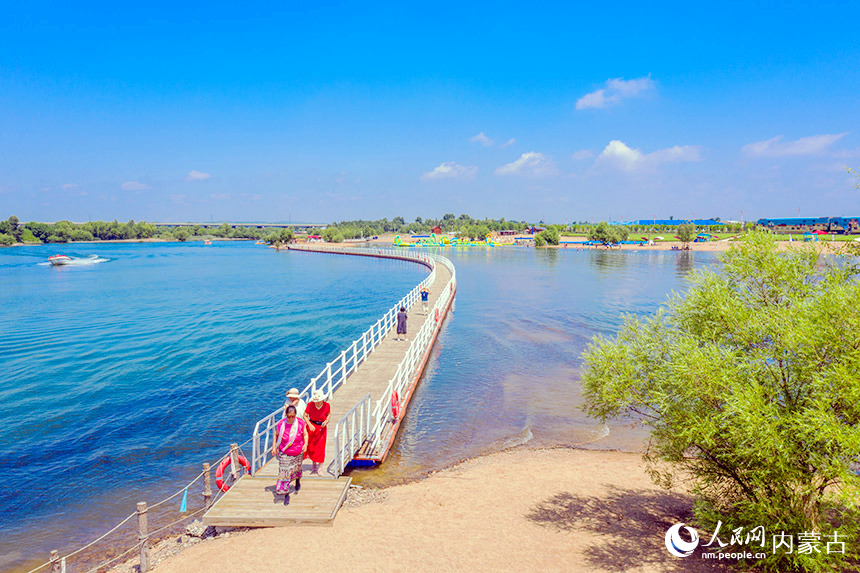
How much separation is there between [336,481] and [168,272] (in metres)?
83.2

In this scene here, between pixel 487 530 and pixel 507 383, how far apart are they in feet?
39.5

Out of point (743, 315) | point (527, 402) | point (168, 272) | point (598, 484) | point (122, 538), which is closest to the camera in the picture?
point (743, 315)

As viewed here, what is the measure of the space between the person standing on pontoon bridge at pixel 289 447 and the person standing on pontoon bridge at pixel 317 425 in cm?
24

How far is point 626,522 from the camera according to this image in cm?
1052

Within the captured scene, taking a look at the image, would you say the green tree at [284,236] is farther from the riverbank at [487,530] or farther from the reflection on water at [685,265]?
the riverbank at [487,530]

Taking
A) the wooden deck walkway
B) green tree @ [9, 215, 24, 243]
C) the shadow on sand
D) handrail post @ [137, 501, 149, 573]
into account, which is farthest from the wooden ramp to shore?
green tree @ [9, 215, 24, 243]

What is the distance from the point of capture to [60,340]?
107ft

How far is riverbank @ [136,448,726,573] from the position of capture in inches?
338

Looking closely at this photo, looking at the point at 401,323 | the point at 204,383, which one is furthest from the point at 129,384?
the point at 401,323

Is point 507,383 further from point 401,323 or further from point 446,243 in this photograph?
point 446,243

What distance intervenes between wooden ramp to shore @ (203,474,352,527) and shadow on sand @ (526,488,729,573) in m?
4.50

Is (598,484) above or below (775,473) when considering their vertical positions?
below

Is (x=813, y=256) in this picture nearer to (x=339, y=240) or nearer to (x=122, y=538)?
(x=122, y=538)

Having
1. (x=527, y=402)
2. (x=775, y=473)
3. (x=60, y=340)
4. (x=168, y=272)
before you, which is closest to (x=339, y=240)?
(x=168, y=272)
